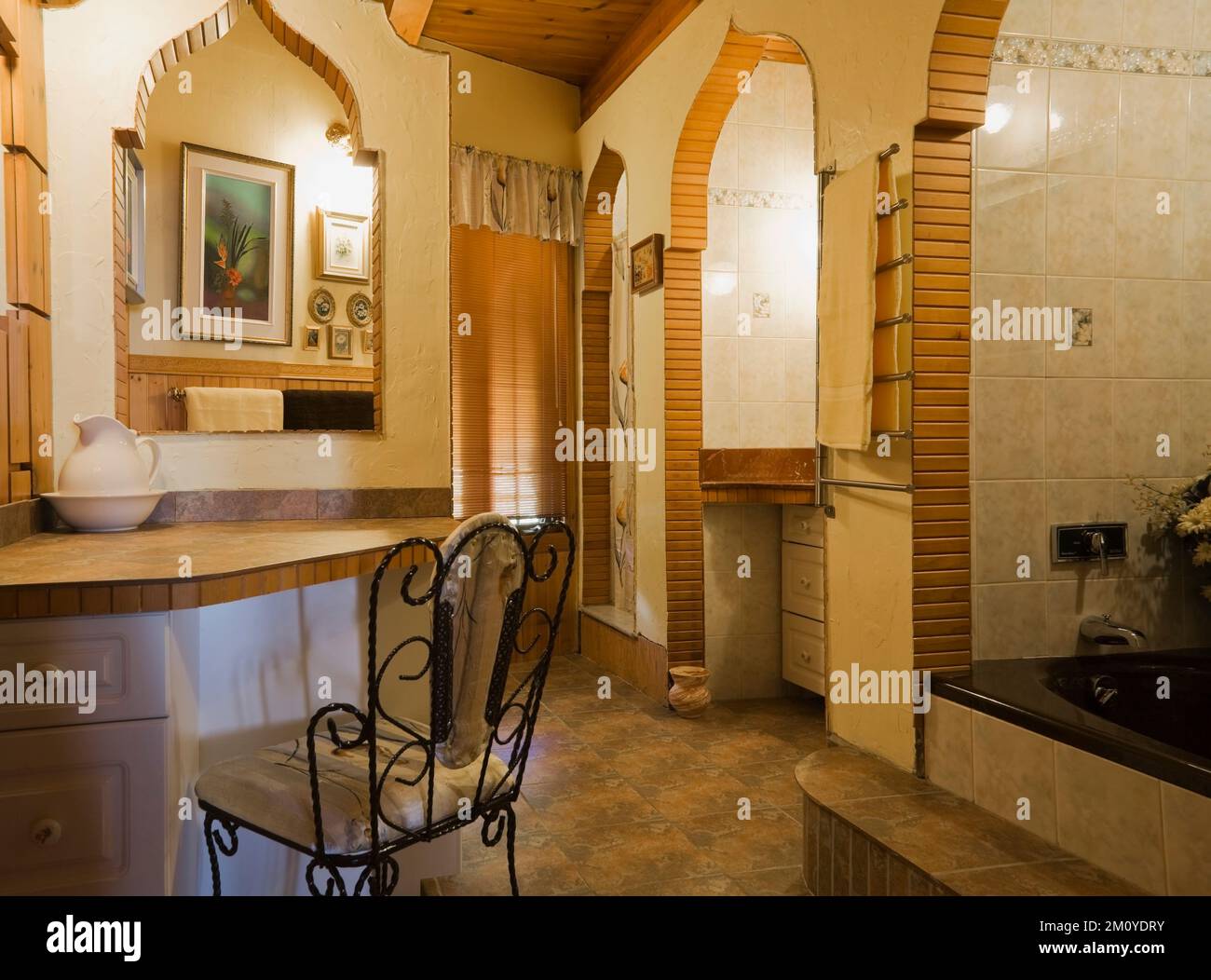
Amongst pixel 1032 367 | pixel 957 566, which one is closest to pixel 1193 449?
pixel 1032 367

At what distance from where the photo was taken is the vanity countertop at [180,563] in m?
1.36

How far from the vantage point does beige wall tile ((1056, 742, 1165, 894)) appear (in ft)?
5.58

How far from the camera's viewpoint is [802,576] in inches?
156

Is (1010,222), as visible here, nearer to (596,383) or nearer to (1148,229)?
(1148,229)

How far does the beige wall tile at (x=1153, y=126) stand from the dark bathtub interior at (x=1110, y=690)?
1.35m

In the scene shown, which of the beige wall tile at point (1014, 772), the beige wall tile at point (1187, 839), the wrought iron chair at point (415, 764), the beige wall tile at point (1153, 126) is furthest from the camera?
the beige wall tile at point (1153, 126)

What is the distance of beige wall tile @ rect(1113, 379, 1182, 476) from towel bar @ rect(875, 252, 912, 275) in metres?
0.75

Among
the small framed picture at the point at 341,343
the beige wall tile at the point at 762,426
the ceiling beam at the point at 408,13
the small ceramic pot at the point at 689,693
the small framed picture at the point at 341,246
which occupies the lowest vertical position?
the small ceramic pot at the point at 689,693

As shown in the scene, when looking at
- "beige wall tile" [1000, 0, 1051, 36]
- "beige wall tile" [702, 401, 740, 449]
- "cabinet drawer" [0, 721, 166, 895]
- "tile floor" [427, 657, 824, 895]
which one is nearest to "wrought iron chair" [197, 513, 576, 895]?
"cabinet drawer" [0, 721, 166, 895]

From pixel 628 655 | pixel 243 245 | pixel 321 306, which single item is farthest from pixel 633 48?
pixel 628 655

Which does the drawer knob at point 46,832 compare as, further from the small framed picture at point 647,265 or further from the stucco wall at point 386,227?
the small framed picture at point 647,265

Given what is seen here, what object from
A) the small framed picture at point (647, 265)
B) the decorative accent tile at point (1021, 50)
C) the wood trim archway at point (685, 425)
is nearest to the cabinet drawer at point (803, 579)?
the wood trim archway at point (685, 425)

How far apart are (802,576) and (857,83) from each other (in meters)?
2.08
